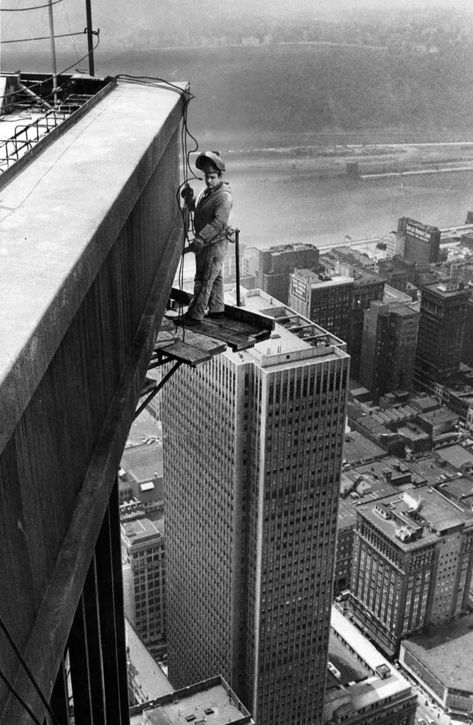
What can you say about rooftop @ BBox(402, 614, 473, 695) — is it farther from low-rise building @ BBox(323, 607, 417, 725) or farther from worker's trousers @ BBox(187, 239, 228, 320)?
worker's trousers @ BBox(187, 239, 228, 320)

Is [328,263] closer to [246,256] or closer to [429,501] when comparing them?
[246,256]

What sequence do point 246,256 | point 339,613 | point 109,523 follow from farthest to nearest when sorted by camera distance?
point 246,256 → point 339,613 → point 109,523

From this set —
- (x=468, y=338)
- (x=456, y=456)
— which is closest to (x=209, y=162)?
(x=456, y=456)

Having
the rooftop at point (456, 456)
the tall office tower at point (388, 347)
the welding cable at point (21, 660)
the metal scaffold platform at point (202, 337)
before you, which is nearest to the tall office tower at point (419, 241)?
the tall office tower at point (388, 347)

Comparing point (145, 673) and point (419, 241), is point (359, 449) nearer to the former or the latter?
point (145, 673)

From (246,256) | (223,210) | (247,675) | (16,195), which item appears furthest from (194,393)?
(246,256)

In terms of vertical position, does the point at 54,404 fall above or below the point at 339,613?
above

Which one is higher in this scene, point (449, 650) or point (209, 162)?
point (209, 162)
